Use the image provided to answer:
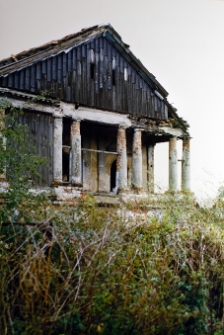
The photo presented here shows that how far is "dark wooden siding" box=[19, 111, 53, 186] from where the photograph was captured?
454 inches

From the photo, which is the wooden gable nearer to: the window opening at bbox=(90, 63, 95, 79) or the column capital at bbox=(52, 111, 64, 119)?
the window opening at bbox=(90, 63, 95, 79)

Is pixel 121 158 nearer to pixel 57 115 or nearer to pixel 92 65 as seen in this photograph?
pixel 57 115

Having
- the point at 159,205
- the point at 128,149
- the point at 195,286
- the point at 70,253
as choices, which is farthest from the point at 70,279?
the point at 128,149

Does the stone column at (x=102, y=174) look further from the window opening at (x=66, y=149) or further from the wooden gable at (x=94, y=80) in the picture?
the wooden gable at (x=94, y=80)

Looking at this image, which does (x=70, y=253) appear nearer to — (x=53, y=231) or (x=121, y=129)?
(x=53, y=231)

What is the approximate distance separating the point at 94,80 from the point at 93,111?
775 millimetres

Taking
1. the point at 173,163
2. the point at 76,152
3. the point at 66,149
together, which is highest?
the point at 66,149

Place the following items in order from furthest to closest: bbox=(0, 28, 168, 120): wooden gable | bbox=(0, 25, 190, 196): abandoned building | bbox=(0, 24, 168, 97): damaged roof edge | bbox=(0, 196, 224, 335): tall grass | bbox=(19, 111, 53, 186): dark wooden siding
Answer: bbox=(0, 28, 168, 120): wooden gable, bbox=(0, 25, 190, 196): abandoned building, bbox=(19, 111, 53, 186): dark wooden siding, bbox=(0, 24, 168, 97): damaged roof edge, bbox=(0, 196, 224, 335): tall grass

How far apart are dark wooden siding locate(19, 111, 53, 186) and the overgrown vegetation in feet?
17.2

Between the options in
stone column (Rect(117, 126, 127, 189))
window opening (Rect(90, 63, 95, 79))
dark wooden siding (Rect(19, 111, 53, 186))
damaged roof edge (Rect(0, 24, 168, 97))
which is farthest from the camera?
stone column (Rect(117, 126, 127, 189))

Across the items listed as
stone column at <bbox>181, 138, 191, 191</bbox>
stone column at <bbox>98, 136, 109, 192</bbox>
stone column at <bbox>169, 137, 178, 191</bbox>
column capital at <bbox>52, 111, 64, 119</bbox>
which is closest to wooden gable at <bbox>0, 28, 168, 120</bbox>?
column capital at <bbox>52, 111, 64, 119</bbox>

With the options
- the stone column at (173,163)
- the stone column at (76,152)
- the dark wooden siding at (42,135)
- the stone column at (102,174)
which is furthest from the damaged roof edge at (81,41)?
the stone column at (102,174)

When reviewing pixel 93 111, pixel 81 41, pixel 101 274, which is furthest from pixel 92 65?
pixel 101 274

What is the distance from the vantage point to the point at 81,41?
1268 centimetres
